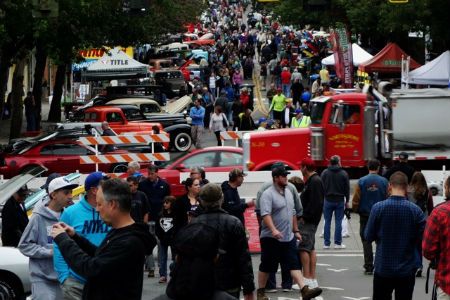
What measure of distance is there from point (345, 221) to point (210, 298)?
13.5m

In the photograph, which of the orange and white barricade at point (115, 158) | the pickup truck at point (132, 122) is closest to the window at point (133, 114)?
the pickup truck at point (132, 122)

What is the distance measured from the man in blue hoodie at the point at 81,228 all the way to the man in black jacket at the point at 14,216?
4740 millimetres

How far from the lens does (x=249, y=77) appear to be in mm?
67500

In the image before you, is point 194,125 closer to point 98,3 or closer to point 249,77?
point 98,3

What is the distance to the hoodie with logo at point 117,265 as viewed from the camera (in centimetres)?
761

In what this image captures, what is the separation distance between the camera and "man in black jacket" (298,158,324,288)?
15766mm

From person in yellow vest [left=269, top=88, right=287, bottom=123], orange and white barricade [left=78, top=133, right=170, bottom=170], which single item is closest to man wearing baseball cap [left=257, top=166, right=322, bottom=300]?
orange and white barricade [left=78, top=133, right=170, bottom=170]

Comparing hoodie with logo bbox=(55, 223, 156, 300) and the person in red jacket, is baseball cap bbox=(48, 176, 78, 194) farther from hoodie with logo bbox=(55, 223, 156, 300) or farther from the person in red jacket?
the person in red jacket

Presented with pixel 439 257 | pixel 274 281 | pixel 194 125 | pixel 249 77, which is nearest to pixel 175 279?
pixel 439 257

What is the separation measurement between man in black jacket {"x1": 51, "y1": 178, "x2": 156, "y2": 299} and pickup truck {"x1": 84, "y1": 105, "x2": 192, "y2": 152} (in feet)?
92.6

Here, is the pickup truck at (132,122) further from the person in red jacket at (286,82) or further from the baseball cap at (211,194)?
the baseball cap at (211,194)

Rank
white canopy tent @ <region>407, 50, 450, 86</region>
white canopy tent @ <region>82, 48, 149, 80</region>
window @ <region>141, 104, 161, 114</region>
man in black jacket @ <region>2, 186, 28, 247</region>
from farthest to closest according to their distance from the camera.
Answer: white canopy tent @ <region>82, 48, 149, 80</region> → window @ <region>141, 104, 161, 114</region> → white canopy tent @ <region>407, 50, 450, 86</region> → man in black jacket @ <region>2, 186, 28, 247</region>

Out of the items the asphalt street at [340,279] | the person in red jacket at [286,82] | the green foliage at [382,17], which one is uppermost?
the green foliage at [382,17]

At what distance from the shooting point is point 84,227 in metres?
9.45
